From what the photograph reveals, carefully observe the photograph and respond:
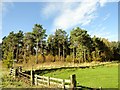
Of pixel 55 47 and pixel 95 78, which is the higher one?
pixel 55 47

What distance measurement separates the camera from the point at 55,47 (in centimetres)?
8844

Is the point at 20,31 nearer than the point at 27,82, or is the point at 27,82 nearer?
the point at 27,82

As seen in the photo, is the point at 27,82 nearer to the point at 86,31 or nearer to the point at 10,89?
the point at 10,89

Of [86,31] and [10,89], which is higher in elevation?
[86,31]

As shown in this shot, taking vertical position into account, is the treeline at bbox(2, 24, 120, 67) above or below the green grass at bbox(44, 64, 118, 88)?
above

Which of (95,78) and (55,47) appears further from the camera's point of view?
(55,47)

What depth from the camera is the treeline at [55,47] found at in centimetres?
7656

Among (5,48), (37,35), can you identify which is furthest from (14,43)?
(37,35)

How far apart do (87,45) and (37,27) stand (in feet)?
57.6

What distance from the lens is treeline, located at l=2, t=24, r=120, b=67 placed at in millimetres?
76562

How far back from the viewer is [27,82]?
832 inches

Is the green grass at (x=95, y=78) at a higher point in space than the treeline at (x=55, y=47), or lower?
lower

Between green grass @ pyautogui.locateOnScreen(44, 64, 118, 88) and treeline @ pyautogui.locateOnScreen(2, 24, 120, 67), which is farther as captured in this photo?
treeline @ pyautogui.locateOnScreen(2, 24, 120, 67)

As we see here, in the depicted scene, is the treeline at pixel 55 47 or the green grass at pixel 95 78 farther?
Answer: the treeline at pixel 55 47
